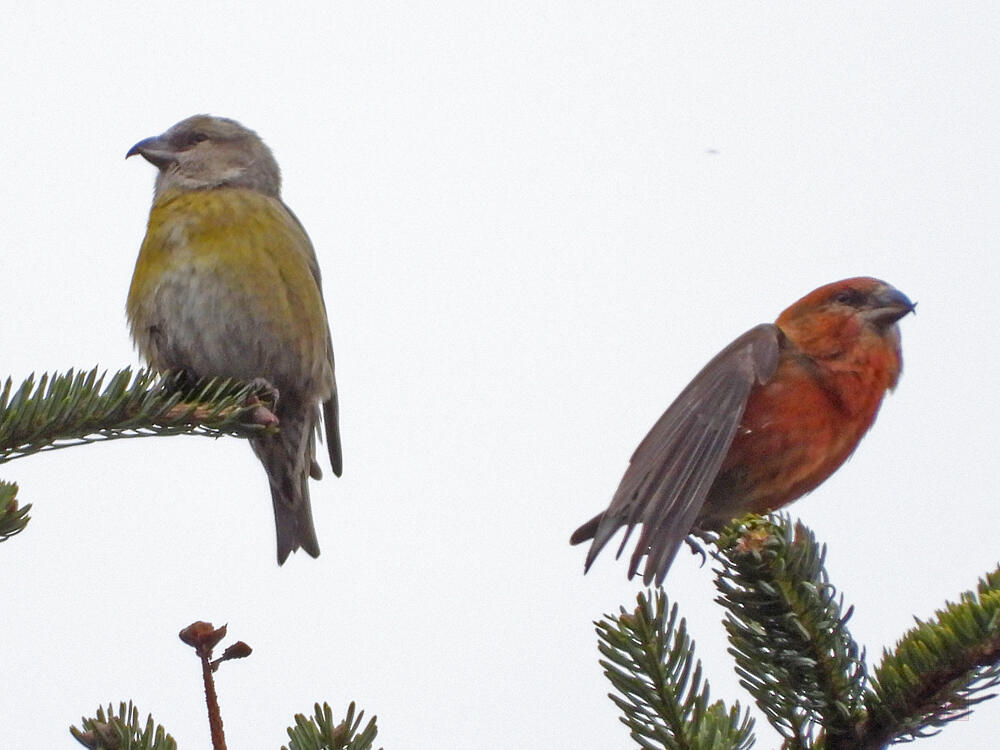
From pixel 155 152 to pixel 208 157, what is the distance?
0.21m

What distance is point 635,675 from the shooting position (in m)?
1.87

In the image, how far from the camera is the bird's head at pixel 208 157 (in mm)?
4820

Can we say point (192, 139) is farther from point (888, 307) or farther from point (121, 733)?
point (121, 733)

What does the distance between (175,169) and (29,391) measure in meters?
2.70

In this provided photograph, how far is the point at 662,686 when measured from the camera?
1833 millimetres

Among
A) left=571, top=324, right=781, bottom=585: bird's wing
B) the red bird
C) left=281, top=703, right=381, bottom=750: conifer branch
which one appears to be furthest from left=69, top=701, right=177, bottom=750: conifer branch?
the red bird

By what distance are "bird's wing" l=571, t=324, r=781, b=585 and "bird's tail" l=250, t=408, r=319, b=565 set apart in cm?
124

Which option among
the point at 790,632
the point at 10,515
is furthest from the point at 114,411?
the point at 790,632

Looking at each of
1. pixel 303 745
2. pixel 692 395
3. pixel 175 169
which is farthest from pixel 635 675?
pixel 175 169

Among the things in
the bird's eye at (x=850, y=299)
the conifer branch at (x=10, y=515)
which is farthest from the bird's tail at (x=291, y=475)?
the conifer branch at (x=10, y=515)

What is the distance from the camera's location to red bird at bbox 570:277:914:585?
360 centimetres

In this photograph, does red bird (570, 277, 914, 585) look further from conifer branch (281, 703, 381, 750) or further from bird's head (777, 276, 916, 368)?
conifer branch (281, 703, 381, 750)

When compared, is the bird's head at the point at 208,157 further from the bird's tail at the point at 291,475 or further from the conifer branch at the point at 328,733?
the conifer branch at the point at 328,733

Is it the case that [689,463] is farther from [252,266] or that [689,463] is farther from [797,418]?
[252,266]
